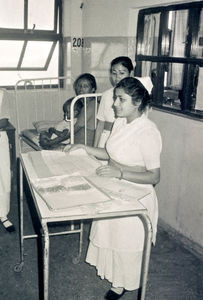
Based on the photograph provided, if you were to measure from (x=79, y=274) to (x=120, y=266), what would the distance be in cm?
56

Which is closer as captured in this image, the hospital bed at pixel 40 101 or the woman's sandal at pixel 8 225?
the woman's sandal at pixel 8 225

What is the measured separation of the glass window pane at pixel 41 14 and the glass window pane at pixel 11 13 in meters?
0.12

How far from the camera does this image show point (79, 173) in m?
1.86

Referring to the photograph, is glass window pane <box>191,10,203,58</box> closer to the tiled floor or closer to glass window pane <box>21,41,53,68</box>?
the tiled floor

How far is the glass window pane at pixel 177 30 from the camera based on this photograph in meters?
3.10

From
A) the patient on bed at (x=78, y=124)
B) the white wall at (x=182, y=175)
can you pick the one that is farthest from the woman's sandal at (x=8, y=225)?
the white wall at (x=182, y=175)

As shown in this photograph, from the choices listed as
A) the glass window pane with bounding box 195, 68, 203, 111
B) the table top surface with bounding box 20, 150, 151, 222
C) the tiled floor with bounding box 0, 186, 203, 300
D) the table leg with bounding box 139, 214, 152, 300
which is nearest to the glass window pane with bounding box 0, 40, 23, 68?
the tiled floor with bounding box 0, 186, 203, 300

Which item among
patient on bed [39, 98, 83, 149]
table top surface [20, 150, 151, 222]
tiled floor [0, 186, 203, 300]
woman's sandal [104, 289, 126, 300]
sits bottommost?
tiled floor [0, 186, 203, 300]

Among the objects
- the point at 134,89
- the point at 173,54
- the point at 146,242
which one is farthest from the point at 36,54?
the point at 146,242

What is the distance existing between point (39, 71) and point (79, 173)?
363cm

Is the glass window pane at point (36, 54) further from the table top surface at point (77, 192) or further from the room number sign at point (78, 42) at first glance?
the table top surface at point (77, 192)

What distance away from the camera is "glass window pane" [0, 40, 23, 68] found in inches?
189

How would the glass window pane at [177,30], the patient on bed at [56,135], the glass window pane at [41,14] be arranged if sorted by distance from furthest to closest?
the glass window pane at [41,14] → the patient on bed at [56,135] → the glass window pane at [177,30]

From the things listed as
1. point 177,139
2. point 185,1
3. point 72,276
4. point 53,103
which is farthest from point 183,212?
point 53,103
